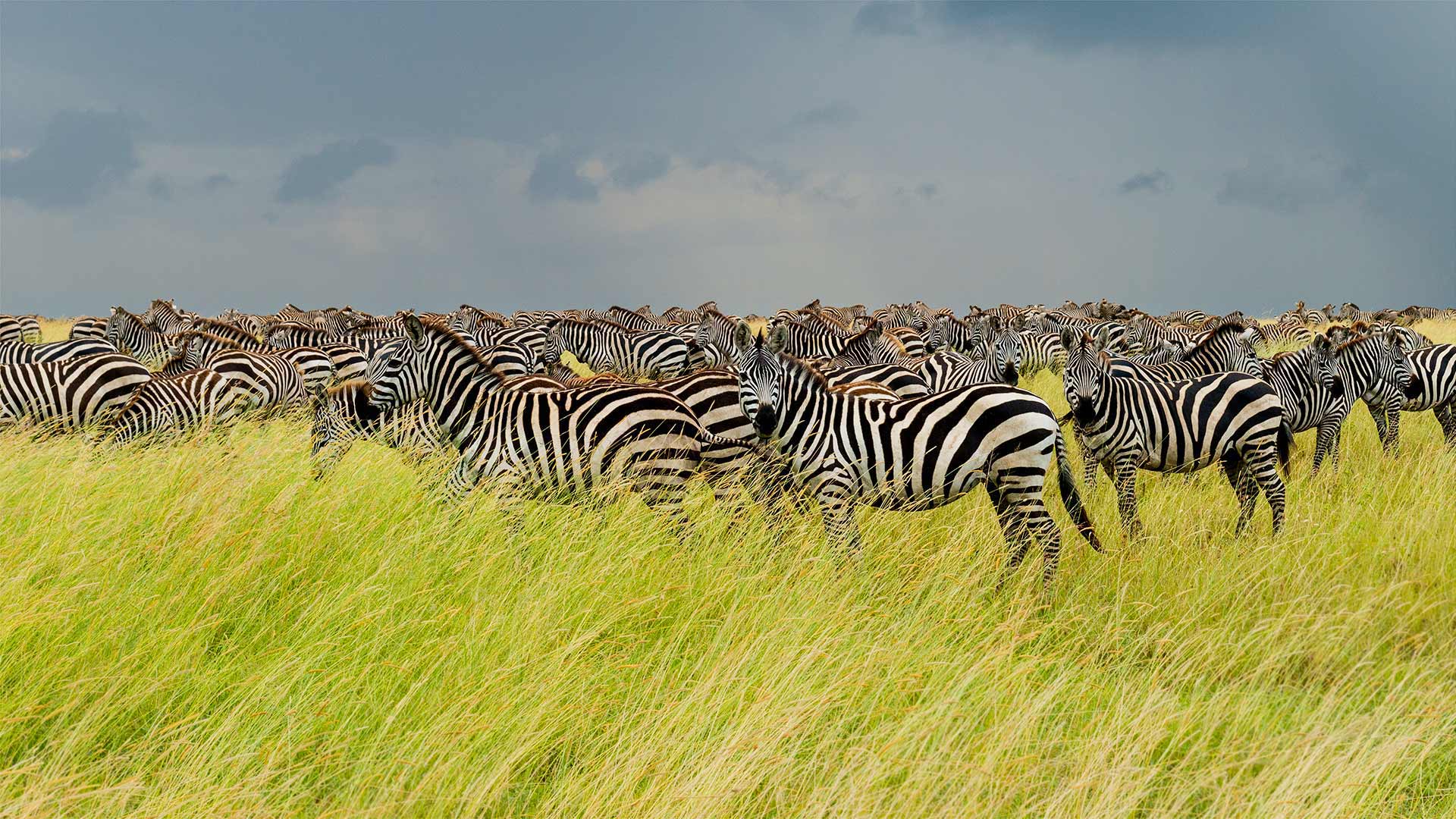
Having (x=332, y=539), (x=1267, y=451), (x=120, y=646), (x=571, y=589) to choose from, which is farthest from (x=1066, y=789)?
(x=1267, y=451)

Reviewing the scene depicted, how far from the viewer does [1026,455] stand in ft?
22.1

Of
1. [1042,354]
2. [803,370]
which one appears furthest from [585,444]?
[1042,354]

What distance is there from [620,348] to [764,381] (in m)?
16.3

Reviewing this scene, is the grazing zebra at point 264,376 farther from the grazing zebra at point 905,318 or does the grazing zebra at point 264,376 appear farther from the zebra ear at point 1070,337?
the grazing zebra at point 905,318

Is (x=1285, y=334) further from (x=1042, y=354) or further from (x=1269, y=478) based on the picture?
(x=1269, y=478)

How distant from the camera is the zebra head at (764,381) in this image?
278 inches

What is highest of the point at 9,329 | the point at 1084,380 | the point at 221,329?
the point at 9,329

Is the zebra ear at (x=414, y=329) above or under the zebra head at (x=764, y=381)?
above

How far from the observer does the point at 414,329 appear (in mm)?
7844

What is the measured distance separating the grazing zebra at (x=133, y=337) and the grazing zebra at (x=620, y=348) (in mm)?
9113

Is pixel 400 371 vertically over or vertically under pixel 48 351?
under

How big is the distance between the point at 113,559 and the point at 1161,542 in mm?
6889

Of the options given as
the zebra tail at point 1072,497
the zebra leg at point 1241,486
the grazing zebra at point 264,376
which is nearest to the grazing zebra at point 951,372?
the zebra leg at point 1241,486

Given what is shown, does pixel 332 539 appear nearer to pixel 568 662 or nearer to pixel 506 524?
pixel 506 524
